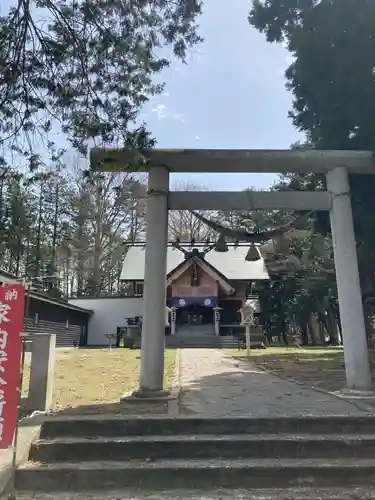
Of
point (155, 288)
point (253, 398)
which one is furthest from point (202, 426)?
point (155, 288)

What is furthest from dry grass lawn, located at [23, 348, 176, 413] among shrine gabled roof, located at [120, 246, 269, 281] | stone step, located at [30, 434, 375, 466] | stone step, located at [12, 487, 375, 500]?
shrine gabled roof, located at [120, 246, 269, 281]

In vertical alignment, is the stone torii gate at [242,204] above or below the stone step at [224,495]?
above

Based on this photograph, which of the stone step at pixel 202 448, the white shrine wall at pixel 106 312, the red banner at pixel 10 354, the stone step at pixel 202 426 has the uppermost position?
the white shrine wall at pixel 106 312

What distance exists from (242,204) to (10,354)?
4632mm

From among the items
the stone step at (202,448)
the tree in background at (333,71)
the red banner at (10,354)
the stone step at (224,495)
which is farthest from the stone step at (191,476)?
the tree in background at (333,71)

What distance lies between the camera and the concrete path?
202 inches

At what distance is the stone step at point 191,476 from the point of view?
150 inches

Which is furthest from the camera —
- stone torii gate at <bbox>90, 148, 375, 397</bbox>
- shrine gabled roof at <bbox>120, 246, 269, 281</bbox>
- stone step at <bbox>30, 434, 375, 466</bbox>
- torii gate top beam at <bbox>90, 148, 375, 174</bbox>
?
shrine gabled roof at <bbox>120, 246, 269, 281</bbox>

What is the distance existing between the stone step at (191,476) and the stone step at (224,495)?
10 centimetres

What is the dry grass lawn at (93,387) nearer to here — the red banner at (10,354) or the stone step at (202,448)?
the stone step at (202,448)

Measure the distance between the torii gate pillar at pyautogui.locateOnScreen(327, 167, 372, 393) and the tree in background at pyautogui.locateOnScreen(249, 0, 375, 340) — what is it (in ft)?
3.80

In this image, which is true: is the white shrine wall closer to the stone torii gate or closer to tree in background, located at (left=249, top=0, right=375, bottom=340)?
tree in background, located at (left=249, top=0, right=375, bottom=340)

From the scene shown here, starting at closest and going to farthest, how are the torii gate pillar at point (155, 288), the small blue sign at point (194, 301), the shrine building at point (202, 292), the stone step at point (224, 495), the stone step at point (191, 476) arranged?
1. the stone step at point (224, 495)
2. the stone step at point (191, 476)
3. the torii gate pillar at point (155, 288)
4. the shrine building at point (202, 292)
5. the small blue sign at point (194, 301)

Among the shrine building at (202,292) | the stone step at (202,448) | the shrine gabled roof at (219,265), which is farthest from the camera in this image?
the shrine gabled roof at (219,265)
